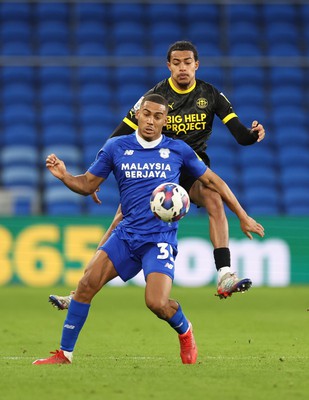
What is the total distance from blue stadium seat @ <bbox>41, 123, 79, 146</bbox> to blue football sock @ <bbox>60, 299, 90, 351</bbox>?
11394 mm

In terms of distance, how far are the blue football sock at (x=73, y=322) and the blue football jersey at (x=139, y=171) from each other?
0.64m

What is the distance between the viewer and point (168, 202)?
7.23 m

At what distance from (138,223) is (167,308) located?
64 cm

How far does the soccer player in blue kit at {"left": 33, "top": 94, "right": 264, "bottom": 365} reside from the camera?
742cm

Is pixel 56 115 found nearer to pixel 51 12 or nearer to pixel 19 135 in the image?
pixel 19 135

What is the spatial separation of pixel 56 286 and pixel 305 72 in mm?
7678

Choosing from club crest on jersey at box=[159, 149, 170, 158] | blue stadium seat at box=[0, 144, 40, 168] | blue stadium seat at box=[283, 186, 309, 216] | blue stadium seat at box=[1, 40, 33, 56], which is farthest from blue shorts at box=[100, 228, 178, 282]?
blue stadium seat at box=[1, 40, 33, 56]

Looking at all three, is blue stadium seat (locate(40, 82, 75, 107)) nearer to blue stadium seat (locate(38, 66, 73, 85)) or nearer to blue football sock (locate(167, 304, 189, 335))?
blue stadium seat (locate(38, 66, 73, 85))

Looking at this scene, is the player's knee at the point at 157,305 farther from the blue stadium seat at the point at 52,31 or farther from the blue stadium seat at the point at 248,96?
the blue stadium seat at the point at 52,31

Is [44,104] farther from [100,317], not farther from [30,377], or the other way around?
[30,377]

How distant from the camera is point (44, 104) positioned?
64.6ft

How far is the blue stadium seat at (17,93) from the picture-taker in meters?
19.6

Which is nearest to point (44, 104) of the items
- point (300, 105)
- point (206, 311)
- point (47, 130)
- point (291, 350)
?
point (47, 130)

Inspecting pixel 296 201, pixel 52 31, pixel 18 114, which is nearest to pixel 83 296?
pixel 296 201
